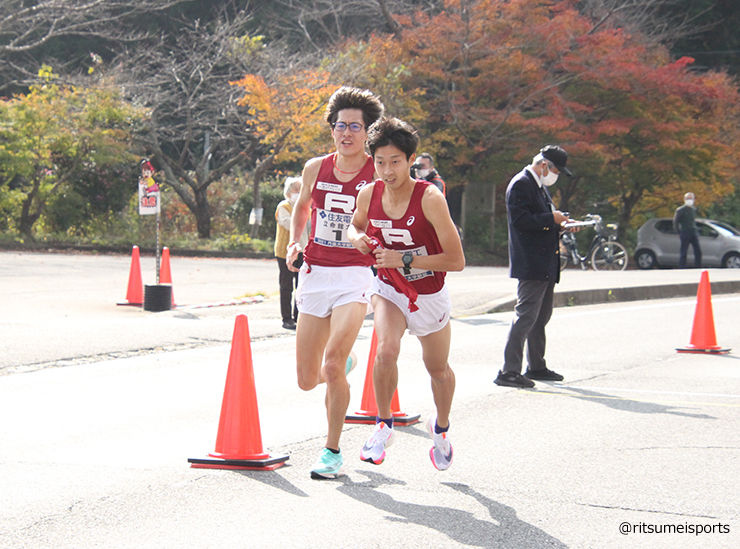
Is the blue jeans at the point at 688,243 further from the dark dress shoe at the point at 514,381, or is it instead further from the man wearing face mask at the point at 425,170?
the dark dress shoe at the point at 514,381

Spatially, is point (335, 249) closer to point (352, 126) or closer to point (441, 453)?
point (352, 126)

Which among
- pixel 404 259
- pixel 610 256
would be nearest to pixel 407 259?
pixel 404 259

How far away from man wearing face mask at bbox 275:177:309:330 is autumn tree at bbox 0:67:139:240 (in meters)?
18.6

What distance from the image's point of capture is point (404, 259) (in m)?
4.94

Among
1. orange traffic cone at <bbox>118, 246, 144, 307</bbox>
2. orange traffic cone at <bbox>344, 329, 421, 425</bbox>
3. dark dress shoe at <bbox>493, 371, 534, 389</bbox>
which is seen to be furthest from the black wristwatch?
orange traffic cone at <bbox>118, 246, 144, 307</bbox>

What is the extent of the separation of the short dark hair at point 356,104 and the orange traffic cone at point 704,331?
19.9 ft

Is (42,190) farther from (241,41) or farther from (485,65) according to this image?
(485,65)

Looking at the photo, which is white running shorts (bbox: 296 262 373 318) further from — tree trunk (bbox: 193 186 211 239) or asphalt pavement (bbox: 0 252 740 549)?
tree trunk (bbox: 193 186 211 239)

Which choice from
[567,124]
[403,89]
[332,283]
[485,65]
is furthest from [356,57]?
[332,283]

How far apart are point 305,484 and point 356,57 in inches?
960

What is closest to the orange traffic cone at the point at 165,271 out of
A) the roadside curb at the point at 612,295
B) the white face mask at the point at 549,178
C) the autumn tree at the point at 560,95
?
the roadside curb at the point at 612,295

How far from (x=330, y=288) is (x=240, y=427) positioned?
956mm

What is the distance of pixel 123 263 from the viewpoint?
23.9 m

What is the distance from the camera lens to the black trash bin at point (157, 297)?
1384 cm
